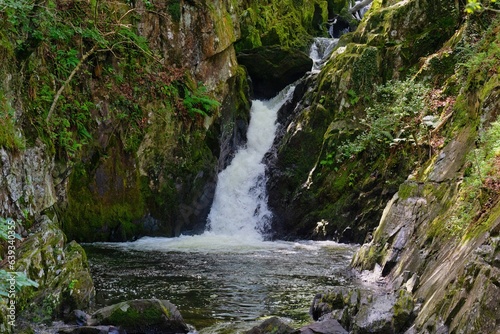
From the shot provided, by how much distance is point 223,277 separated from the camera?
38.1 ft

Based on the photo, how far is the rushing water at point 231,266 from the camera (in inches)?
368

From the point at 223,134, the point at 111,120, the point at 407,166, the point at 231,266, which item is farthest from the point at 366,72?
the point at 231,266

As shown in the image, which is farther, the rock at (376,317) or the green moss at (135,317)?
the green moss at (135,317)

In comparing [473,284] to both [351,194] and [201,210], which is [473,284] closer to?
[351,194]

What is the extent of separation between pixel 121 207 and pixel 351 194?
24.6 ft

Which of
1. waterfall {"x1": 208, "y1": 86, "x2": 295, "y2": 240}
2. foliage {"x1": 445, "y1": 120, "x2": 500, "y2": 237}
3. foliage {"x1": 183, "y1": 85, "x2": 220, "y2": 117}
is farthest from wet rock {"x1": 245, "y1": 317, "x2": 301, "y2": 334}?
foliage {"x1": 183, "y1": 85, "x2": 220, "y2": 117}

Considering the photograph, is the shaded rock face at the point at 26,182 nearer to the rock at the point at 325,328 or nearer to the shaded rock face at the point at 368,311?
the rock at the point at 325,328

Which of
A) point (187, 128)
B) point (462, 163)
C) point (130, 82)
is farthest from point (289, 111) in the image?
point (462, 163)

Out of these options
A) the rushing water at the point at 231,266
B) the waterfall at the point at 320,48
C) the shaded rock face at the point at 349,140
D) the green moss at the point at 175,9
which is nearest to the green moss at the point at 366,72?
the shaded rock face at the point at 349,140

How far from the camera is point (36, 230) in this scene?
31.7ft

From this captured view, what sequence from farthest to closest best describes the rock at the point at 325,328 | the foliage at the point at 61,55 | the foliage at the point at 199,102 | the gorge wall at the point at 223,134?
1. the foliage at the point at 199,102
2. the foliage at the point at 61,55
3. the gorge wall at the point at 223,134
4. the rock at the point at 325,328

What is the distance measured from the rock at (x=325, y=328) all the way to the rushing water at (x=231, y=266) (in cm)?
88

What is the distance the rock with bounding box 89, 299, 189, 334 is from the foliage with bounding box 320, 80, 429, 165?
9.37 metres

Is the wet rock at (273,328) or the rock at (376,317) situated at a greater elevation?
the rock at (376,317)
